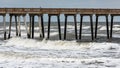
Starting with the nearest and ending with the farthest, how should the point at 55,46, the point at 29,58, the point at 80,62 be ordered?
the point at 80,62 → the point at 29,58 → the point at 55,46

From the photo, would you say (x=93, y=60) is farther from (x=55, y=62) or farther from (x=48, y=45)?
(x=48, y=45)

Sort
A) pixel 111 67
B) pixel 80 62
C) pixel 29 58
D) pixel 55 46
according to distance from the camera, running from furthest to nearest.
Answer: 1. pixel 55 46
2. pixel 29 58
3. pixel 80 62
4. pixel 111 67

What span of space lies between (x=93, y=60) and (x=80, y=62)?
1131mm

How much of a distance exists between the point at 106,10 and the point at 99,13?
0.82 metres

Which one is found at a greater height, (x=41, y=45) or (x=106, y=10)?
(x=106, y=10)

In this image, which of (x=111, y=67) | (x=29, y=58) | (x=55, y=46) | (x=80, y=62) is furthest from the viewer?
(x=55, y=46)

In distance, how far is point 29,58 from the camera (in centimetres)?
3014

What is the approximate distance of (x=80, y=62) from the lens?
92.3 feet

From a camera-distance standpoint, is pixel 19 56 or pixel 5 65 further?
pixel 19 56

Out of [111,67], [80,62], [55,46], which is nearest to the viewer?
[111,67]

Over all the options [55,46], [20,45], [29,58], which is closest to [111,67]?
[29,58]

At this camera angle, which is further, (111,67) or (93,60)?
(93,60)

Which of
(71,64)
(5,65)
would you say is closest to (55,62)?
(71,64)

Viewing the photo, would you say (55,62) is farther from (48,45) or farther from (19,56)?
(48,45)
